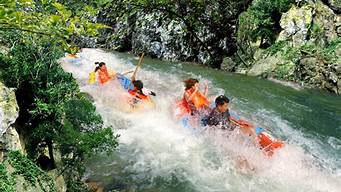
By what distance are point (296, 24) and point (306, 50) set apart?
1612 millimetres

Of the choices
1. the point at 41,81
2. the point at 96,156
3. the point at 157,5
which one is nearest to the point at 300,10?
the point at 157,5

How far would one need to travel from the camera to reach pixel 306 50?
18.2m

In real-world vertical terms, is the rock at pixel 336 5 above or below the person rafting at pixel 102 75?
above

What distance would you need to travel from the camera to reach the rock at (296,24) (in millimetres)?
18922

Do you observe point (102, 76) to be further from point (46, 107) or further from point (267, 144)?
point (46, 107)

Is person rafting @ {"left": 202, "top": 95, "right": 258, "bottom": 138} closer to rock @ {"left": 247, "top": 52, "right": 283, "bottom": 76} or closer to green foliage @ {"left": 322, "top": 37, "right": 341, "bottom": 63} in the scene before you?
green foliage @ {"left": 322, "top": 37, "right": 341, "bottom": 63}

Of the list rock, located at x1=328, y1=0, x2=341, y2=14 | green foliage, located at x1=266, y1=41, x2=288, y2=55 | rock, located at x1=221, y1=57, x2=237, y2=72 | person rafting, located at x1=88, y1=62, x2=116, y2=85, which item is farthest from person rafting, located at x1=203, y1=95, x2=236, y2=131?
rock, located at x1=328, y1=0, x2=341, y2=14

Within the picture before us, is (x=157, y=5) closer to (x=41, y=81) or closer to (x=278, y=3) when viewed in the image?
(x=278, y=3)

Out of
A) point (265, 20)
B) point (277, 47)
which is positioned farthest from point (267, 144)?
point (265, 20)

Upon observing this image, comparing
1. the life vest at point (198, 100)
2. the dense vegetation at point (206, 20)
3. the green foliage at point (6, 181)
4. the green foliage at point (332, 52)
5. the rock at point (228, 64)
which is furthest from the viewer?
the dense vegetation at point (206, 20)

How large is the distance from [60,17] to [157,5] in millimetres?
19223

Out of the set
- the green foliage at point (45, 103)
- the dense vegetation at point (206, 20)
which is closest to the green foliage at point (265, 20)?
the dense vegetation at point (206, 20)

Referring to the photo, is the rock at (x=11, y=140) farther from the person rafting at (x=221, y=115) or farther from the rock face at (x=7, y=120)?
the person rafting at (x=221, y=115)

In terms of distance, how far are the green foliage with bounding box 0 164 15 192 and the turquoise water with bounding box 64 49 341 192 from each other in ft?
9.55
